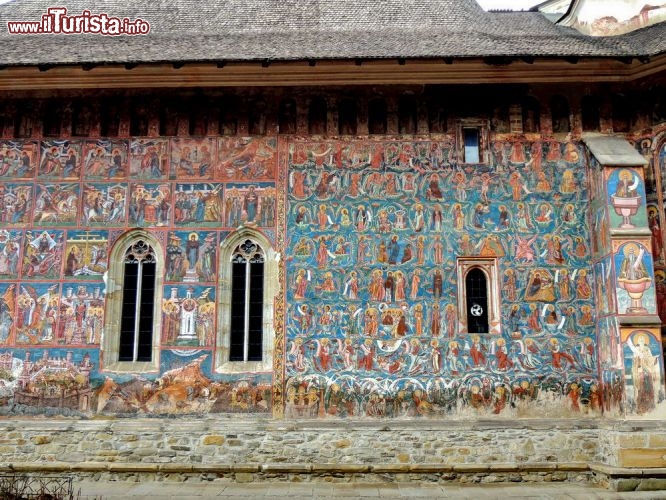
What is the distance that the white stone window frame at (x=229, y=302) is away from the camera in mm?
12445

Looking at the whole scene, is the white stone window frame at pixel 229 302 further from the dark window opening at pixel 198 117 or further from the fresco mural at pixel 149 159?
the dark window opening at pixel 198 117

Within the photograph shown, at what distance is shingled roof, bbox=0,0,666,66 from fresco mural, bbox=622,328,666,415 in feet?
16.7

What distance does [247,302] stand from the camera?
12852 millimetres

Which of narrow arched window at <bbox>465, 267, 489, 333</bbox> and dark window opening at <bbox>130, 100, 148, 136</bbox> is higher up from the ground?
dark window opening at <bbox>130, 100, 148, 136</bbox>

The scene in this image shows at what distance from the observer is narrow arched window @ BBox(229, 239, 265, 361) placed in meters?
12.7

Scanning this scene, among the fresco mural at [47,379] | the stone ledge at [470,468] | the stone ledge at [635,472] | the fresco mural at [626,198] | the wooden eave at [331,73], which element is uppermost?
the wooden eave at [331,73]

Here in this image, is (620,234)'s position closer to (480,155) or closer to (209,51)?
(480,155)

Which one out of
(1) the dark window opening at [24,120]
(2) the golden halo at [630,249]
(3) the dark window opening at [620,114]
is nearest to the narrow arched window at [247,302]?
(1) the dark window opening at [24,120]

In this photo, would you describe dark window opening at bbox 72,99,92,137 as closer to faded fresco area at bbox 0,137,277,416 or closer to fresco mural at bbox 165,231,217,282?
faded fresco area at bbox 0,137,277,416

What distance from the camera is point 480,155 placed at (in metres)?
13.3

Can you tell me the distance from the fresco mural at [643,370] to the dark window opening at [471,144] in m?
4.26

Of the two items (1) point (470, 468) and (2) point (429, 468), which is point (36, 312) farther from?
(1) point (470, 468)

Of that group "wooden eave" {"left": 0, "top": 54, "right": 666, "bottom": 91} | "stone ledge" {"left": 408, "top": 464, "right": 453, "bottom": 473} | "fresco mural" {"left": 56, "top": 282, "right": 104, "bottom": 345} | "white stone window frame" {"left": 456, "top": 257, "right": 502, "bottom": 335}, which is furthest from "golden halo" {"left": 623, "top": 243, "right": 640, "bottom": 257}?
"fresco mural" {"left": 56, "top": 282, "right": 104, "bottom": 345}

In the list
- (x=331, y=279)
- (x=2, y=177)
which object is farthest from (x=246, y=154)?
(x=2, y=177)
